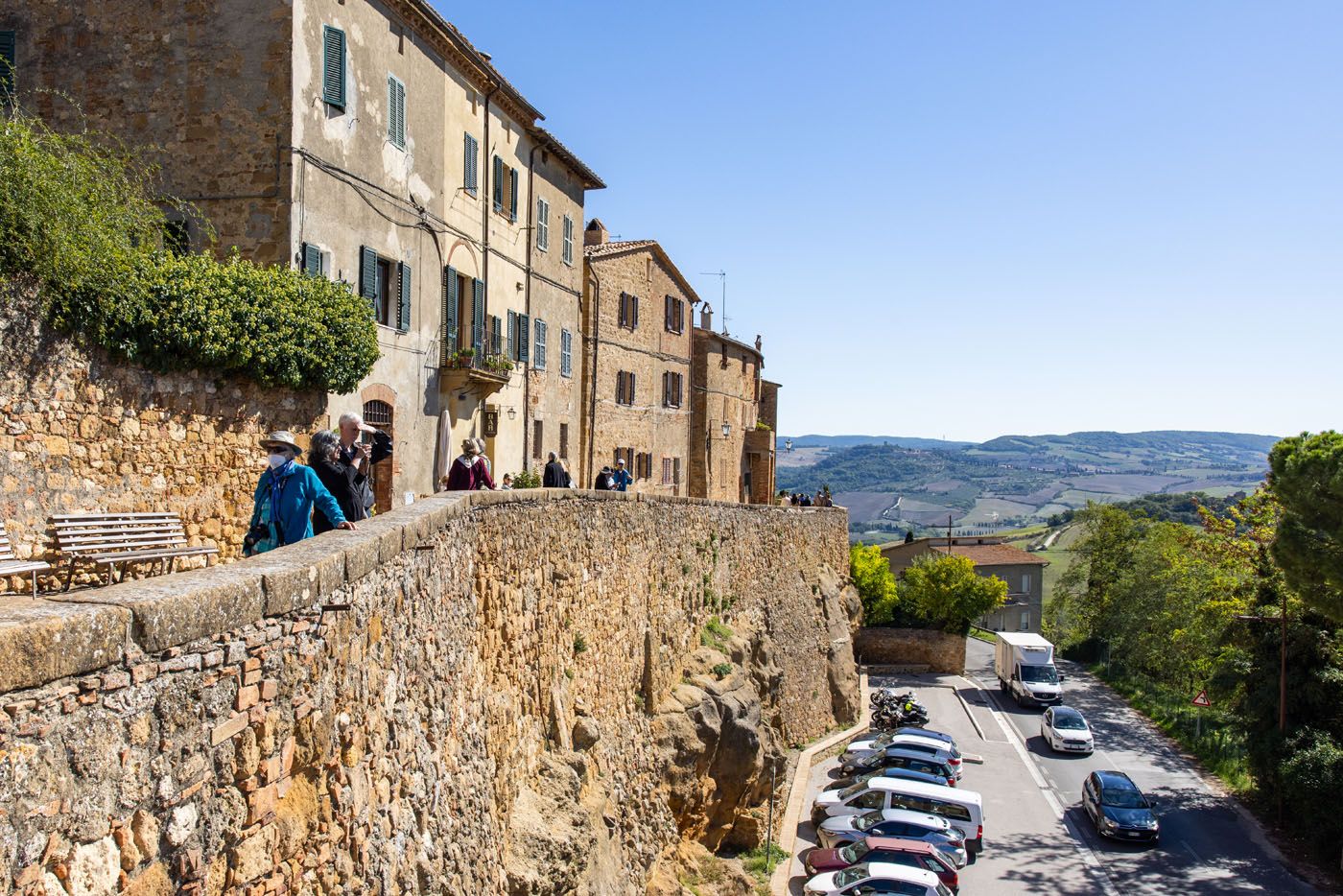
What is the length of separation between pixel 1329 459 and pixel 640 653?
16599mm

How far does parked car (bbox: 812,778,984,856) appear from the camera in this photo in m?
26.5

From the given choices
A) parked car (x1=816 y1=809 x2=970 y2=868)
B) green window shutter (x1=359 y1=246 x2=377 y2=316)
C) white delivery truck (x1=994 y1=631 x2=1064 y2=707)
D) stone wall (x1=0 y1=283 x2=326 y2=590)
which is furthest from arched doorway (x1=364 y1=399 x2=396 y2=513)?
white delivery truck (x1=994 y1=631 x2=1064 y2=707)

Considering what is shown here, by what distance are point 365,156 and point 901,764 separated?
23755mm

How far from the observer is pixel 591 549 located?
14914mm

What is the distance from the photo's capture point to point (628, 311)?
34625mm

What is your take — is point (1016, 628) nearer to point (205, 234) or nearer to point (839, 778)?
point (839, 778)

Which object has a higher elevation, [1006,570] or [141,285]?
[141,285]

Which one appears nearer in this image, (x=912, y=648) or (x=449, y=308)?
(x=449, y=308)

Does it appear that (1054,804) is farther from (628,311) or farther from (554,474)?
(554,474)

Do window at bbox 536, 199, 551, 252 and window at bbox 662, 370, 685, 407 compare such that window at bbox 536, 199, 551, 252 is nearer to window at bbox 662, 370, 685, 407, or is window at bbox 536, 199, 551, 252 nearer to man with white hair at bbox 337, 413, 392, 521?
window at bbox 662, 370, 685, 407

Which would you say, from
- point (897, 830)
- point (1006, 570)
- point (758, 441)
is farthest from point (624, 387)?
point (1006, 570)

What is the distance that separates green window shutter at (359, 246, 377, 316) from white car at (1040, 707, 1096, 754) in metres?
30.3

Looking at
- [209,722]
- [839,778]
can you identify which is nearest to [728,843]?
[839,778]

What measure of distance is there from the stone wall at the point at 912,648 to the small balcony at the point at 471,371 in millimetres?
35996
